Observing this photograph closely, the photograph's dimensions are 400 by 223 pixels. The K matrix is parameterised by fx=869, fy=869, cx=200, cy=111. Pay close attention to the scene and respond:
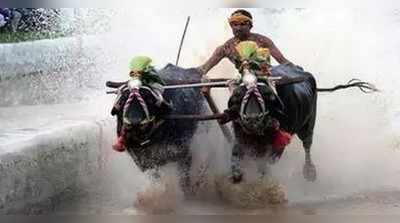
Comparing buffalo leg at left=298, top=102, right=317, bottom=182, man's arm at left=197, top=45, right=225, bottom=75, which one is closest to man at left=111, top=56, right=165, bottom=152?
man's arm at left=197, top=45, right=225, bottom=75

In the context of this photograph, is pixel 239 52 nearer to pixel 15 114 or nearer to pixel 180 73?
pixel 180 73

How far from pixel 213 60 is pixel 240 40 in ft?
0.43

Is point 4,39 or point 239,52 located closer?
point 239,52

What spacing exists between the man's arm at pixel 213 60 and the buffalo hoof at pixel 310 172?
54cm

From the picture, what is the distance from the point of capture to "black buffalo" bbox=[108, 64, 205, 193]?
10.2 feet

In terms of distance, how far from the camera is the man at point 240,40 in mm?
3400

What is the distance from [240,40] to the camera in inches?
134

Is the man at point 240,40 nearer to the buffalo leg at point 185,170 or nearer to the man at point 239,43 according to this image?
the man at point 239,43

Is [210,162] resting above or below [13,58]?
below

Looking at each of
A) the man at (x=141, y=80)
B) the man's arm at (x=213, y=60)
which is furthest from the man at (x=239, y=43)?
the man at (x=141, y=80)
